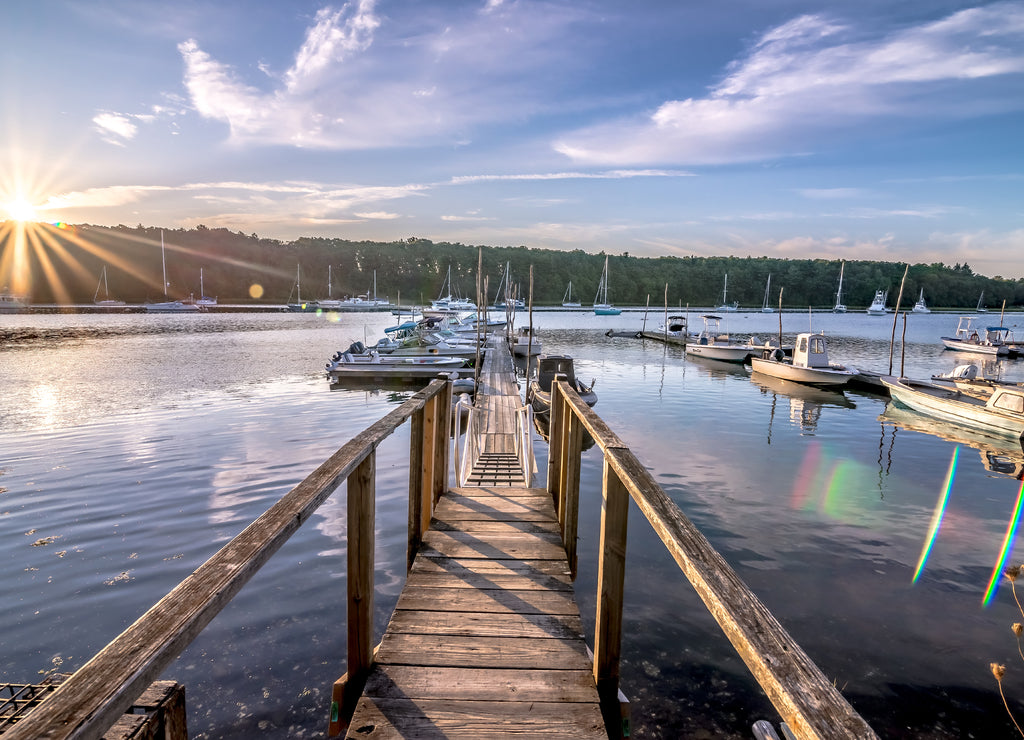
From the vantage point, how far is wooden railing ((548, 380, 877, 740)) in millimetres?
1126

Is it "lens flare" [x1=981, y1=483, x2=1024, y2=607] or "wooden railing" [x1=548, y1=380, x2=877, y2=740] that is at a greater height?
"wooden railing" [x1=548, y1=380, x2=877, y2=740]

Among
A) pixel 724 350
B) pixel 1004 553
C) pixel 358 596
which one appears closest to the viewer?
pixel 358 596

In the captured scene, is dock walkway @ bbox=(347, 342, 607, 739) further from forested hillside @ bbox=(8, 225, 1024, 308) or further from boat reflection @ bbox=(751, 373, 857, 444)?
forested hillside @ bbox=(8, 225, 1024, 308)

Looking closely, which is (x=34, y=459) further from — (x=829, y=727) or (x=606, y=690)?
(x=829, y=727)

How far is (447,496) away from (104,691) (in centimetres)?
475

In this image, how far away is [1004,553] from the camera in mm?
8297

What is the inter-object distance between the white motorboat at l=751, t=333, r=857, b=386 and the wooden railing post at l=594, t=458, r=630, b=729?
991 inches

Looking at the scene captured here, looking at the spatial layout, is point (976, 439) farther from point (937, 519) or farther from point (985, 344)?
point (985, 344)

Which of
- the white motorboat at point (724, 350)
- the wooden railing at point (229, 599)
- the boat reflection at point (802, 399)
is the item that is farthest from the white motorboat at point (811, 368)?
the wooden railing at point (229, 599)

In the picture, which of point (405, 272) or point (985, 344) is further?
point (405, 272)

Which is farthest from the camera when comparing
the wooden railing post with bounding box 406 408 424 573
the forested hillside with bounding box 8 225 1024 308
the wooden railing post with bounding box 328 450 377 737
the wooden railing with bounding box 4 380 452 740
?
the forested hillside with bounding box 8 225 1024 308

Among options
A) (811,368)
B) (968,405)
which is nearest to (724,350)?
(811,368)

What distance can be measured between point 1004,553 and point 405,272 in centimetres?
14238

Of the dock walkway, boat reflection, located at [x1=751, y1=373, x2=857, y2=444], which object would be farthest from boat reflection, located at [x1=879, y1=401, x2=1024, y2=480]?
the dock walkway
